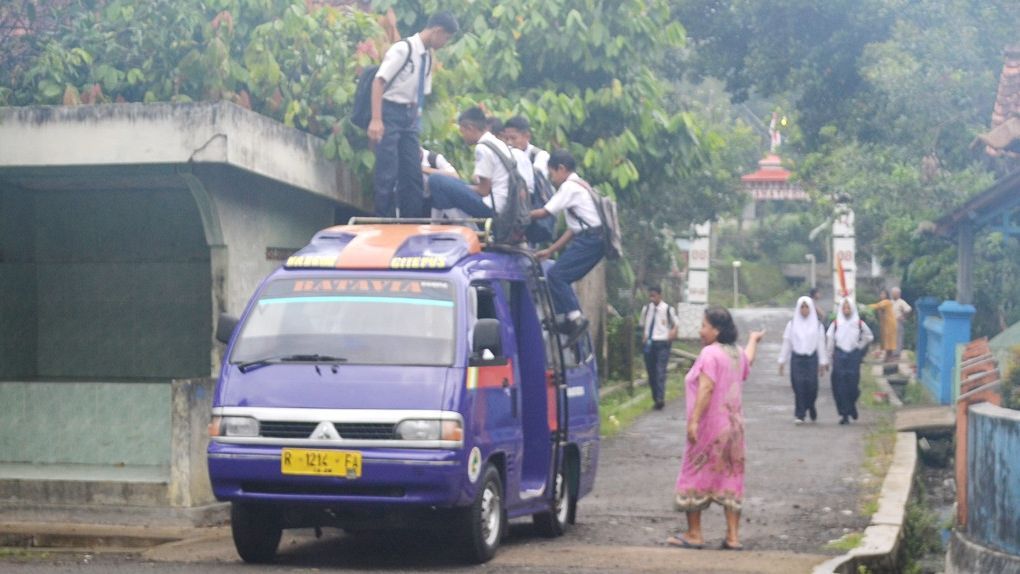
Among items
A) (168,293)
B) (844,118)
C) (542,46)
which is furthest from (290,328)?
(844,118)

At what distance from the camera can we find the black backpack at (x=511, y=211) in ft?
39.6

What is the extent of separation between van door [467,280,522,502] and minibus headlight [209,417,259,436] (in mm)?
1292

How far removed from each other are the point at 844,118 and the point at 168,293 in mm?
19597

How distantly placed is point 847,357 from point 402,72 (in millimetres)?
11052

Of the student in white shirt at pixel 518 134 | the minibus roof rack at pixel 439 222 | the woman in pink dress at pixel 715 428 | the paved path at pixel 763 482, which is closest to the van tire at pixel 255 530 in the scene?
the minibus roof rack at pixel 439 222

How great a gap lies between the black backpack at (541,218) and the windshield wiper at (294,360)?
3.00m

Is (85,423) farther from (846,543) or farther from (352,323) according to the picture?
(846,543)

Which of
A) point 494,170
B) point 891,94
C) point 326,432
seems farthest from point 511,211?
point 891,94

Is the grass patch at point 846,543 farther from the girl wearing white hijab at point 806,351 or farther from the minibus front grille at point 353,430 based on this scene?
the girl wearing white hijab at point 806,351

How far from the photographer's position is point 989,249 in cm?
2509

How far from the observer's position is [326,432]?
943 cm

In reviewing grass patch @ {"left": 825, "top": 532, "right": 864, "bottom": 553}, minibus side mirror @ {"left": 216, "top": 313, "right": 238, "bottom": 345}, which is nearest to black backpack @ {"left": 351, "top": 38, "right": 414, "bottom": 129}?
minibus side mirror @ {"left": 216, "top": 313, "right": 238, "bottom": 345}

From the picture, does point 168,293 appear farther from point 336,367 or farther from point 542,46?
point 542,46

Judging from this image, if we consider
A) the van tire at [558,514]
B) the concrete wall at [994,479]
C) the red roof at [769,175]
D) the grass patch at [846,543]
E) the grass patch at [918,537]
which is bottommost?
the grass patch at [918,537]
